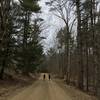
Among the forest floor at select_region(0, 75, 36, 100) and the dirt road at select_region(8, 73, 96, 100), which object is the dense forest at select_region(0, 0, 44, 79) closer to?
the forest floor at select_region(0, 75, 36, 100)

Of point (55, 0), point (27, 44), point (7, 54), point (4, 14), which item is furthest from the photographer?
point (27, 44)

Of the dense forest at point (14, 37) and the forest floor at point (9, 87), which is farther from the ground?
the dense forest at point (14, 37)

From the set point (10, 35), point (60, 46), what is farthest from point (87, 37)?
point (60, 46)

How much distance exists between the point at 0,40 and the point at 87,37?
11071 mm

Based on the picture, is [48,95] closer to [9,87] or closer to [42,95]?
[42,95]

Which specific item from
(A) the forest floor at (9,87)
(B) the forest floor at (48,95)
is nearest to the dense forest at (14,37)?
(A) the forest floor at (9,87)

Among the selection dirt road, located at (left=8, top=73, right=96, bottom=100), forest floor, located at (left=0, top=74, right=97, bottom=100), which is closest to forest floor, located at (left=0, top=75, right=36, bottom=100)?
forest floor, located at (left=0, top=74, right=97, bottom=100)

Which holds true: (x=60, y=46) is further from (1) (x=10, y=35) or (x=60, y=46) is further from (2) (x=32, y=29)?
(1) (x=10, y=35)

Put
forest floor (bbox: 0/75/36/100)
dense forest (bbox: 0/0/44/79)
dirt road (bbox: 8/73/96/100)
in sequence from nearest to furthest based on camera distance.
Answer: dirt road (bbox: 8/73/96/100) → forest floor (bbox: 0/75/36/100) → dense forest (bbox: 0/0/44/79)

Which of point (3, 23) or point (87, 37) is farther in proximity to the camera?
point (87, 37)

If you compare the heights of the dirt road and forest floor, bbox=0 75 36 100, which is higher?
forest floor, bbox=0 75 36 100

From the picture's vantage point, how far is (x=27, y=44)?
1775 inches

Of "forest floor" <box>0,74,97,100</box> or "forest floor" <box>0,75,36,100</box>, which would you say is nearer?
"forest floor" <box>0,74,97,100</box>

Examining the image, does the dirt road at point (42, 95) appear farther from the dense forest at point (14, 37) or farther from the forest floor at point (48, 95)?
the dense forest at point (14, 37)
